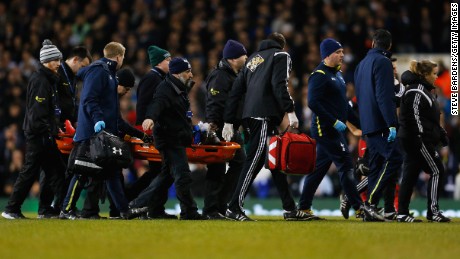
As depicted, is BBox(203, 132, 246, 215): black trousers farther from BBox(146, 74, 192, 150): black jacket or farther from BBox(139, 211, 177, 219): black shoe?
BBox(146, 74, 192, 150): black jacket

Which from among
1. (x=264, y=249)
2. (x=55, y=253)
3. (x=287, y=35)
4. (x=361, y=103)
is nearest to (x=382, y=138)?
(x=361, y=103)

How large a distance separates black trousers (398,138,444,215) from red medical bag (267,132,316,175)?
1.20m

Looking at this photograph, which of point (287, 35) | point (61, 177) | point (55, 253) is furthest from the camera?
point (287, 35)

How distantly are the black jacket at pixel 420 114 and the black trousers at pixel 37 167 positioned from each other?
4526mm

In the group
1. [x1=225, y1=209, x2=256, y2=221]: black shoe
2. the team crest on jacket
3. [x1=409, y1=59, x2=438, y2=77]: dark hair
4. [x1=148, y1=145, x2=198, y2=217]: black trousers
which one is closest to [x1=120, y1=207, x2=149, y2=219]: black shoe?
[x1=148, y1=145, x2=198, y2=217]: black trousers

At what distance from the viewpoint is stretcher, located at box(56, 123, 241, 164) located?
42.7 feet

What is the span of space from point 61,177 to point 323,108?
12.0 ft

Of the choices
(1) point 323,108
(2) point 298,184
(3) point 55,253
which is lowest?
(2) point 298,184

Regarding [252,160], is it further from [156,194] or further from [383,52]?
[383,52]

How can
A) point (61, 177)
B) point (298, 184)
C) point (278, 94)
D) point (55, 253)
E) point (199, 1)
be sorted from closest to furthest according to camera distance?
point (55, 253), point (278, 94), point (61, 177), point (298, 184), point (199, 1)

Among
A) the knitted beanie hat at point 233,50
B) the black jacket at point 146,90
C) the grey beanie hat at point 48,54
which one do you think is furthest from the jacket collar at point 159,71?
the grey beanie hat at point 48,54

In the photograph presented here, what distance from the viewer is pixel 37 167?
1329 centimetres

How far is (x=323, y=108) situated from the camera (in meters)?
12.8

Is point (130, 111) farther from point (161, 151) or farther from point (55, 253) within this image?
point (55, 253)
